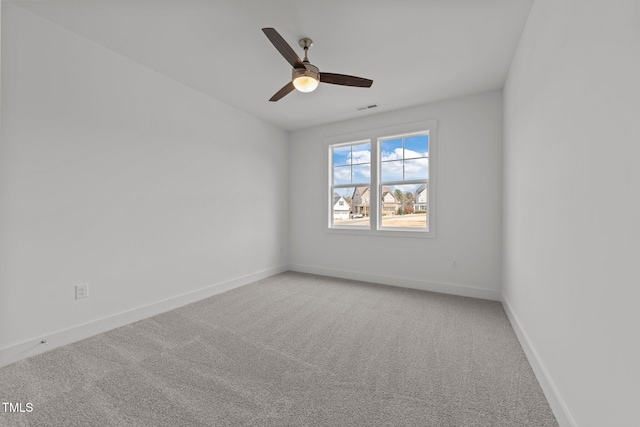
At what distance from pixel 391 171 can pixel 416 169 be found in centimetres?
38

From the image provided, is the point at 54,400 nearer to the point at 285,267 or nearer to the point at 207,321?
the point at 207,321

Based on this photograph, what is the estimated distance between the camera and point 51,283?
6.83ft

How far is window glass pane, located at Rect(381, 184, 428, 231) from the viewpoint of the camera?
12.5 feet

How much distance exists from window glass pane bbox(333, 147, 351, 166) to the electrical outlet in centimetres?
361

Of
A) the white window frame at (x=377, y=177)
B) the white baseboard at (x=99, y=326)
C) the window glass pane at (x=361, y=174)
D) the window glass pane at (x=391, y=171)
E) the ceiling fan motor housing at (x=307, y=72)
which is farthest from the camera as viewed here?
the window glass pane at (x=361, y=174)

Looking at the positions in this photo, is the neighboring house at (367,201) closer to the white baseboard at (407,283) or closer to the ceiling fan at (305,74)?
the white baseboard at (407,283)

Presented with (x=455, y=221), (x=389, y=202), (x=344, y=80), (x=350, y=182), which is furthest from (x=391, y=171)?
(x=344, y=80)

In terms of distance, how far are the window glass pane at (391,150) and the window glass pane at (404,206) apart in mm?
462

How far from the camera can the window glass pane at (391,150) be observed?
3975mm

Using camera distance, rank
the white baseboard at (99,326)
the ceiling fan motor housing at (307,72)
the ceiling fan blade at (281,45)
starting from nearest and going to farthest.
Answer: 1. the ceiling fan blade at (281,45)
2. the white baseboard at (99,326)
3. the ceiling fan motor housing at (307,72)

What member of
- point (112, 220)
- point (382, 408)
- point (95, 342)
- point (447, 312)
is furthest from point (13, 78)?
point (447, 312)

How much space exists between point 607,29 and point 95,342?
12.2 feet

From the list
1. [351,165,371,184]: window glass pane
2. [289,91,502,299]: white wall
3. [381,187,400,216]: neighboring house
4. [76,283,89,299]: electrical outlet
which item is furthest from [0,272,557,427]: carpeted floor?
[351,165,371,184]: window glass pane

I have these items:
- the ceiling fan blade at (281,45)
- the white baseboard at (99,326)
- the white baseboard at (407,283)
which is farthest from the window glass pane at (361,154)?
the white baseboard at (99,326)
